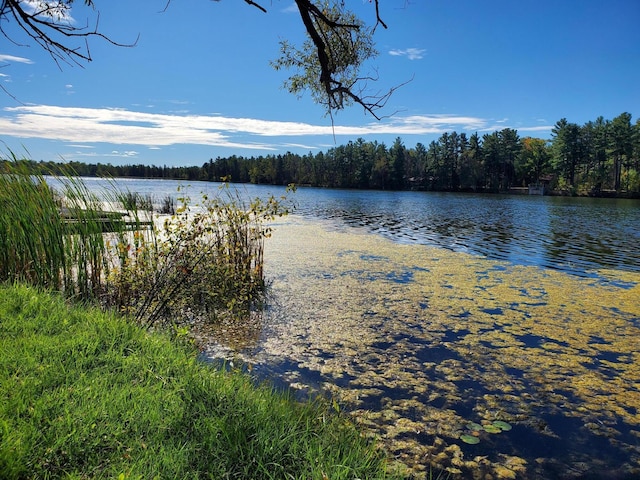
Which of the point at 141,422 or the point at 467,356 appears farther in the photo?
the point at 467,356

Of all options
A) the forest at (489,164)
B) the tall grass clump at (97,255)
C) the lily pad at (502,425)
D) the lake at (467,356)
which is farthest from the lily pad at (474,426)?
the forest at (489,164)

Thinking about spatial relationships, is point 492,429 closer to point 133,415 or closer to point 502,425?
point 502,425

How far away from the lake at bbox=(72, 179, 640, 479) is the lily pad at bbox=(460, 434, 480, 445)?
1 cm

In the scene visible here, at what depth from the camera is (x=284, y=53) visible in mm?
4680

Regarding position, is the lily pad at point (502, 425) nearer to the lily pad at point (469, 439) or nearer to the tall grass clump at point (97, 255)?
the lily pad at point (469, 439)

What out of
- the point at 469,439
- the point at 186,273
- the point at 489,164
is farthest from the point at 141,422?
the point at 489,164

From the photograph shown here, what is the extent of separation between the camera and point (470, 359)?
4660 millimetres

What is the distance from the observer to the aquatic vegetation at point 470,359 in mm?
3139

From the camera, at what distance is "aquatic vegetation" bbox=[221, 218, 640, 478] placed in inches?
124

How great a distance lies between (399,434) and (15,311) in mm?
3473

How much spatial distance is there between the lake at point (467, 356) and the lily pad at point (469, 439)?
0.01m

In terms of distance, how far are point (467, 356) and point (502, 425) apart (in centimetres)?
139

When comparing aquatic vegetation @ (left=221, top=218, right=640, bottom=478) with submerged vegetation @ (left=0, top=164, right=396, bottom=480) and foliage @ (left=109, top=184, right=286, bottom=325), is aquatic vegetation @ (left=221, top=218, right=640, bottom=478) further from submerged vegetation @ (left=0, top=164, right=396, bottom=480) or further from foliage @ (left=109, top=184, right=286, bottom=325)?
foliage @ (left=109, top=184, right=286, bottom=325)

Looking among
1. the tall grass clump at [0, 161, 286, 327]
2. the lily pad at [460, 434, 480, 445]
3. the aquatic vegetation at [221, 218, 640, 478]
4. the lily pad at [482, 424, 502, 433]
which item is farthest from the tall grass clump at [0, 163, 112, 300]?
the lily pad at [482, 424, 502, 433]
